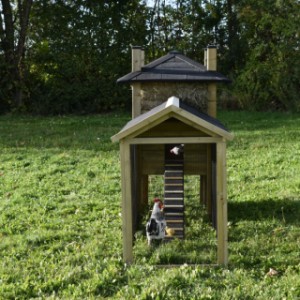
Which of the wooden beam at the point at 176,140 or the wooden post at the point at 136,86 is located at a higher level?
the wooden post at the point at 136,86

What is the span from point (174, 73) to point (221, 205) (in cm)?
170

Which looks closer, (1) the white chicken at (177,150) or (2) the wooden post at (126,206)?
(2) the wooden post at (126,206)

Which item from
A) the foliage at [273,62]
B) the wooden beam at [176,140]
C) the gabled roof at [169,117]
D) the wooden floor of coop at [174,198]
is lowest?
the wooden floor of coop at [174,198]

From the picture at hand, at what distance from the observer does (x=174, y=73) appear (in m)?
5.35

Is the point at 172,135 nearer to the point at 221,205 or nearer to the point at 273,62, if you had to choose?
the point at 221,205

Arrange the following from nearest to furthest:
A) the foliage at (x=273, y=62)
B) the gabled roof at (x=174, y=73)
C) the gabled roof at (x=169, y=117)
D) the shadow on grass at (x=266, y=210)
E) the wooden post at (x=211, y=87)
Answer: the gabled roof at (x=169, y=117) < the gabled roof at (x=174, y=73) < the wooden post at (x=211, y=87) < the shadow on grass at (x=266, y=210) < the foliage at (x=273, y=62)

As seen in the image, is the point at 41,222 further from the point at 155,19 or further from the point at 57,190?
the point at 155,19

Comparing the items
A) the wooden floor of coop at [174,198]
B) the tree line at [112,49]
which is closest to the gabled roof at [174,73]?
the wooden floor of coop at [174,198]

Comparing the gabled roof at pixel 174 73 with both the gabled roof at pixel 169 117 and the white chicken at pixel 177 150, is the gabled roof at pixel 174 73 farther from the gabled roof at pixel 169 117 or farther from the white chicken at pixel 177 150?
the gabled roof at pixel 169 117

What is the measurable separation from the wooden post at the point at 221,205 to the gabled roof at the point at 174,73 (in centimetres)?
121

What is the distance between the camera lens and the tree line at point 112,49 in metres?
16.7

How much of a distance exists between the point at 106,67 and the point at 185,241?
12.9 meters

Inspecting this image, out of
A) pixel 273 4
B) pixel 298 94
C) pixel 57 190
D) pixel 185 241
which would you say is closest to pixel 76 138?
pixel 57 190

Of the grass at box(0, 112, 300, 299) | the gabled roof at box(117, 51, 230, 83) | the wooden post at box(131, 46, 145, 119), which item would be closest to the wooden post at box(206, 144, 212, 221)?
the grass at box(0, 112, 300, 299)
